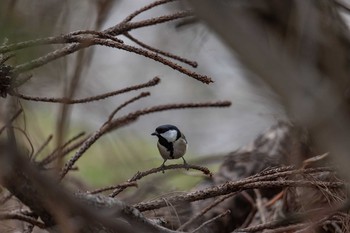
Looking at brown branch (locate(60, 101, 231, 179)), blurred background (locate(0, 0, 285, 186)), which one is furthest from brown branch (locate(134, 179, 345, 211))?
brown branch (locate(60, 101, 231, 179))

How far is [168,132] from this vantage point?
53.3 inches

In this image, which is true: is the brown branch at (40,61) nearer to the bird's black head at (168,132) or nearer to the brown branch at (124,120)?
the brown branch at (124,120)

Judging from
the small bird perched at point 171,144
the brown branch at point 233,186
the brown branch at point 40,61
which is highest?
the small bird perched at point 171,144

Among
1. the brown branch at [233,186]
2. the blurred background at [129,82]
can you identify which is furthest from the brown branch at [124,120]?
the brown branch at [233,186]

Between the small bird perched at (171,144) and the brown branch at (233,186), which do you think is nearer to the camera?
the brown branch at (233,186)

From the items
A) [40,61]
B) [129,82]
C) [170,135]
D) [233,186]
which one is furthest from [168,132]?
[129,82]

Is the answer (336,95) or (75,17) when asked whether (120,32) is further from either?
(336,95)


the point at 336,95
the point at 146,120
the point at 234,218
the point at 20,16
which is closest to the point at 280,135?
the point at 234,218

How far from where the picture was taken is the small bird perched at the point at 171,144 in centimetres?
130

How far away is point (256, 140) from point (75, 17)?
52.3 inches

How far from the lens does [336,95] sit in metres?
0.65

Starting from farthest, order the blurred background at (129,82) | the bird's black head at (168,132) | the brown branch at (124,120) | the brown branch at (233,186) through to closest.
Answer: the bird's black head at (168,132) → the brown branch at (124,120) → the brown branch at (233,186) → the blurred background at (129,82)

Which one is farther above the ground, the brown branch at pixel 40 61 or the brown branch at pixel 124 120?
the brown branch at pixel 124 120

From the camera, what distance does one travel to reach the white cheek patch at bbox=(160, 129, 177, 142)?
4.35 ft
